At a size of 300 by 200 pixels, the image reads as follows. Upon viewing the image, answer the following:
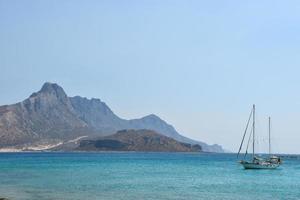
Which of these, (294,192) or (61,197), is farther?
(294,192)

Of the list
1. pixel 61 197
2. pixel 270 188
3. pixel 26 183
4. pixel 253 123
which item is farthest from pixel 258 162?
pixel 61 197

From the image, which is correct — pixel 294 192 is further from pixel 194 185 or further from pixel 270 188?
pixel 194 185

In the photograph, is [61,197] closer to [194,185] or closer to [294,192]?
[194,185]

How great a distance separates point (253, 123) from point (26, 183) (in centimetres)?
7272

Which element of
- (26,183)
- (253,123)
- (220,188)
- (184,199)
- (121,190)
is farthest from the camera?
(253,123)

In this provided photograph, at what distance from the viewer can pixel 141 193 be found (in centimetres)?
6519

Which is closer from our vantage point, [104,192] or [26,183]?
[104,192]

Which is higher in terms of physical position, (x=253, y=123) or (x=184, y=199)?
(x=253, y=123)

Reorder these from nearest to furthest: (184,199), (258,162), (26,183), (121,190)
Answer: (184,199) < (121,190) < (26,183) < (258,162)

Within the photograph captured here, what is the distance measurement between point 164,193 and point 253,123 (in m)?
75.9

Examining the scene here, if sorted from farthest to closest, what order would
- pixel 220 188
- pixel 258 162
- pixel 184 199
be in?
1. pixel 258 162
2. pixel 220 188
3. pixel 184 199

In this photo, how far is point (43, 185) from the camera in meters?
75.4

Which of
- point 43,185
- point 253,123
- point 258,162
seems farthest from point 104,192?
point 253,123

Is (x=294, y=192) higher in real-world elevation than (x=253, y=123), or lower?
lower
